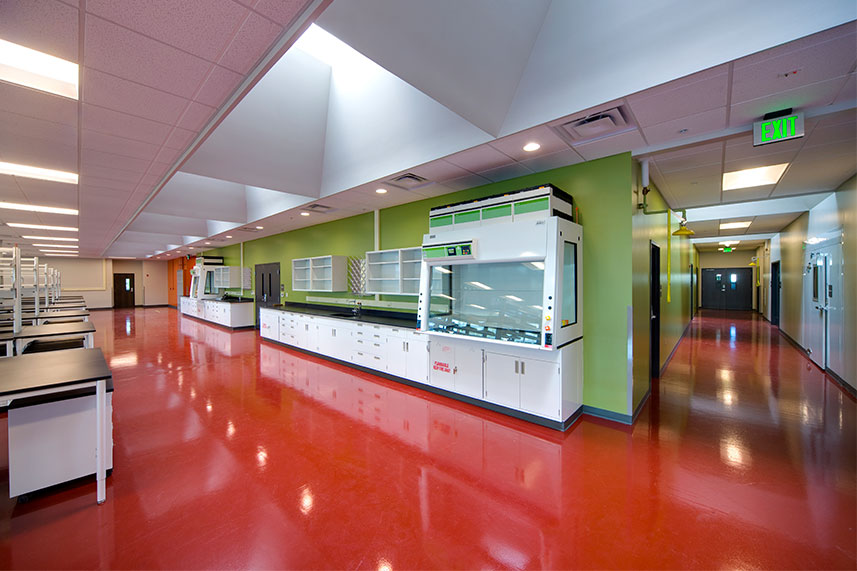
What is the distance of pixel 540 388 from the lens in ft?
11.4

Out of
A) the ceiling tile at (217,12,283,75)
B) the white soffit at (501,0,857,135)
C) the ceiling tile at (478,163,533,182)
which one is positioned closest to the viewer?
the ceiling tile at (217,12,283,75)

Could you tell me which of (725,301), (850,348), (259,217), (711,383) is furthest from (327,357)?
(725,301)

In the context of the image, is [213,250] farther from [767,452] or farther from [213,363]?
[767,452]

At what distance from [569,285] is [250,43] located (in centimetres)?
329

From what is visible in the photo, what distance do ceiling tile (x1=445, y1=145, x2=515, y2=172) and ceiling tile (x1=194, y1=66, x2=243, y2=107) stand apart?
2.06 metres

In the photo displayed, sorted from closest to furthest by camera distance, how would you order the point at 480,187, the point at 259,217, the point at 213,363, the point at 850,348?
the point at 850,348 < the point at 480,187 < the point at 213,363 < the point at 259,217

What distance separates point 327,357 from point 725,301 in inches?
727

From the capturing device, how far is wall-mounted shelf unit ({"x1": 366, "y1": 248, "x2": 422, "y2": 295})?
221 inches

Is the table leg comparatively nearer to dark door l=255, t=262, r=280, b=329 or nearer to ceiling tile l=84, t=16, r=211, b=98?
ceiling tile l=84, t=16, r=211, b=98

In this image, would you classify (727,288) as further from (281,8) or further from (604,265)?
(281,8)

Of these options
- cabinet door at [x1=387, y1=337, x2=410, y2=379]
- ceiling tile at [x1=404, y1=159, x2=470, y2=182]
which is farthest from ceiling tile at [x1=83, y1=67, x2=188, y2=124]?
cabinet door at [x1=387, y1=337, x2=410, y2=379]

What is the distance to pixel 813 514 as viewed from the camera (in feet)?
7.19

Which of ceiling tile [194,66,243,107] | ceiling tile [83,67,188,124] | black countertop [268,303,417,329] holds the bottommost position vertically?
black countertop [268,303,417,329]

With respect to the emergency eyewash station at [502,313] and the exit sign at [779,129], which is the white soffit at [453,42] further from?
the exit sign at [779,129]
